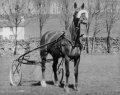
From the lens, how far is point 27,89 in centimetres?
1151

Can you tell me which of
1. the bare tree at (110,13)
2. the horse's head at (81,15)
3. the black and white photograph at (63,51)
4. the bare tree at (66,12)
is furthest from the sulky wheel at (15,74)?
the bare tree at (110,13)

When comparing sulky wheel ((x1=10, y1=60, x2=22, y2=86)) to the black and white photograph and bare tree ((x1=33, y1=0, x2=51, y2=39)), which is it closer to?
the black and white photograph

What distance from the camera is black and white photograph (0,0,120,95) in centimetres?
1105

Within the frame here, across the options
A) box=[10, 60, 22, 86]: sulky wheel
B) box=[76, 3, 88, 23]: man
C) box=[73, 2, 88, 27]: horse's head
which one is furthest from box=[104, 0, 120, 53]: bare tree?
box=[76, 3, 88, 23]: man

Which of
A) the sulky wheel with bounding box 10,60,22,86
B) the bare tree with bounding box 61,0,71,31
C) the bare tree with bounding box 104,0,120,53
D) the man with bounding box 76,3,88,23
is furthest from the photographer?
the bare tree with bounding box 104,0,120,53

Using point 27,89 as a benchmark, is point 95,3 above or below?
above

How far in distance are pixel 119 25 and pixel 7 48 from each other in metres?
24.7

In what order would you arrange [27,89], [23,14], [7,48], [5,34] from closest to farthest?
[27,89] < [7,48] < [23,14] < [5,34]

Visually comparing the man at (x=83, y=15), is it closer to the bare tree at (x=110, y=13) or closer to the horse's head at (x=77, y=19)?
the horse's head at (x=77, y=19)

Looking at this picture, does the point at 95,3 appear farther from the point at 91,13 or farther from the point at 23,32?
the point at 23,32

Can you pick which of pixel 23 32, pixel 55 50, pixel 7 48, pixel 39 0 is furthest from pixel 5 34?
pixel 55 50

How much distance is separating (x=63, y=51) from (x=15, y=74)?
3.06 meters

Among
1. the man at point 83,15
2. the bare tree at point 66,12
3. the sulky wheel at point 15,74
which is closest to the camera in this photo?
the man at point 83,15

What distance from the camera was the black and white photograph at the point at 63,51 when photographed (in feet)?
36.2
